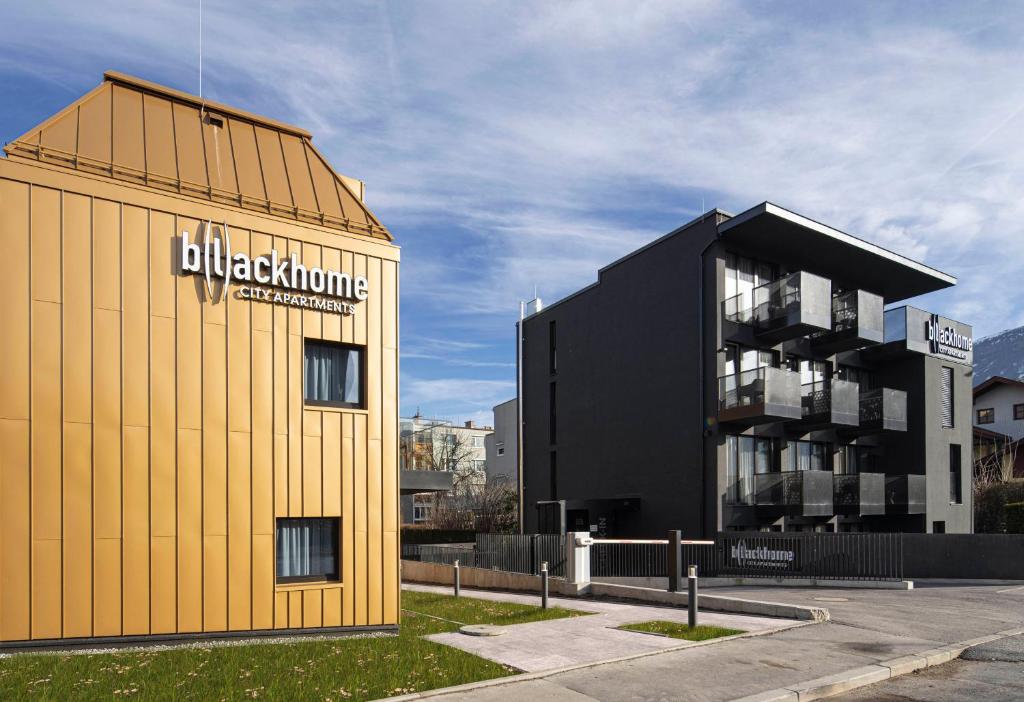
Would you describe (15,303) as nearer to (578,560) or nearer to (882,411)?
(578,560)

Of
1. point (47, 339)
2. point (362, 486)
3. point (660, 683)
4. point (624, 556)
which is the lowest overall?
point (624, 556)

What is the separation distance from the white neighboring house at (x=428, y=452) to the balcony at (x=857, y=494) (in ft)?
81.8

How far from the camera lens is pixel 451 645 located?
11430 millimetres

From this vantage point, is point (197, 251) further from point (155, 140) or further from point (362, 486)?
point (362, 486)

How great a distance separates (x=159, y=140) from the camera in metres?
12.3

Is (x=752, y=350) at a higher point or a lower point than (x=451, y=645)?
higher

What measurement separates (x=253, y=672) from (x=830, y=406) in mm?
22770

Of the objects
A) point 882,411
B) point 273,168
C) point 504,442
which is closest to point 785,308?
point 882,411

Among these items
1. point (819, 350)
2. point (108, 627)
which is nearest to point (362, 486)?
point (108, 627)

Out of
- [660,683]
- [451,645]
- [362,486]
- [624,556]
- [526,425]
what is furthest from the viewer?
[526,425]

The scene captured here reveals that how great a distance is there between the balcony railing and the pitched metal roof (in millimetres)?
18958

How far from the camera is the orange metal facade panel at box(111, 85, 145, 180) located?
11578 mm

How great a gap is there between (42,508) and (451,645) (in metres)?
5.68

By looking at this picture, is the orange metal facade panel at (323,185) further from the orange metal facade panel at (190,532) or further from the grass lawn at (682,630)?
the grass lawn at (682,630)
